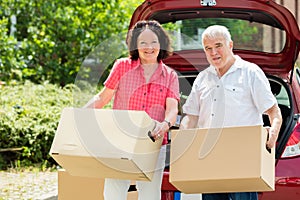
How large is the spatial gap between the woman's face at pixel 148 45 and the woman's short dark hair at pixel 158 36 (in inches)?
1.4

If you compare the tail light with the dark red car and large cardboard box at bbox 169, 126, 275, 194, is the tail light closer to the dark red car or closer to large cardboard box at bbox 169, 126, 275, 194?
the dark red car

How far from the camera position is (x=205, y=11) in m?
5.46

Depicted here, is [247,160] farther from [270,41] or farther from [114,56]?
[270,41]

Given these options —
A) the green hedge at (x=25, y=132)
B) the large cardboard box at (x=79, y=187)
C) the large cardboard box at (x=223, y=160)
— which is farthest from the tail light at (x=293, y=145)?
the green hedge at (x=25, y=132)

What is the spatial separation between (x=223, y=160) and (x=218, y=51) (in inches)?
24.4

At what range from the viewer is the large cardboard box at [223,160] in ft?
12.3

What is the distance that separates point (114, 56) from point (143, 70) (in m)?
7.31

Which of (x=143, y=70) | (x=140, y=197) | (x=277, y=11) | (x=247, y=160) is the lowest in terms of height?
(x=140, y=197)

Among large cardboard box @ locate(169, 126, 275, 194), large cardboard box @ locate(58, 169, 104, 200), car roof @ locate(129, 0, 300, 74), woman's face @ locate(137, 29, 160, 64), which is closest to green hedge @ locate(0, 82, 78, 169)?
car roof @ locate(129, 0, 300, 74)

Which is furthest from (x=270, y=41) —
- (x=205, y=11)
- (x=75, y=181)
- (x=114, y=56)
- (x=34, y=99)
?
(x=75, y=181)

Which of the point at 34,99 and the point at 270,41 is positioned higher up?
the point at 270,41

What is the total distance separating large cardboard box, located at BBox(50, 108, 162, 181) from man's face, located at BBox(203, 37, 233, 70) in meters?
0.50

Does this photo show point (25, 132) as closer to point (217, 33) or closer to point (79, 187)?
point (79, 187)

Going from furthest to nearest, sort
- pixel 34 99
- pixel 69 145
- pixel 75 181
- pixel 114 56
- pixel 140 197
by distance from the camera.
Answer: pixel 114 56
pixel 34 99
pixel 75 181
pixel 140 197
pixel 69 145
